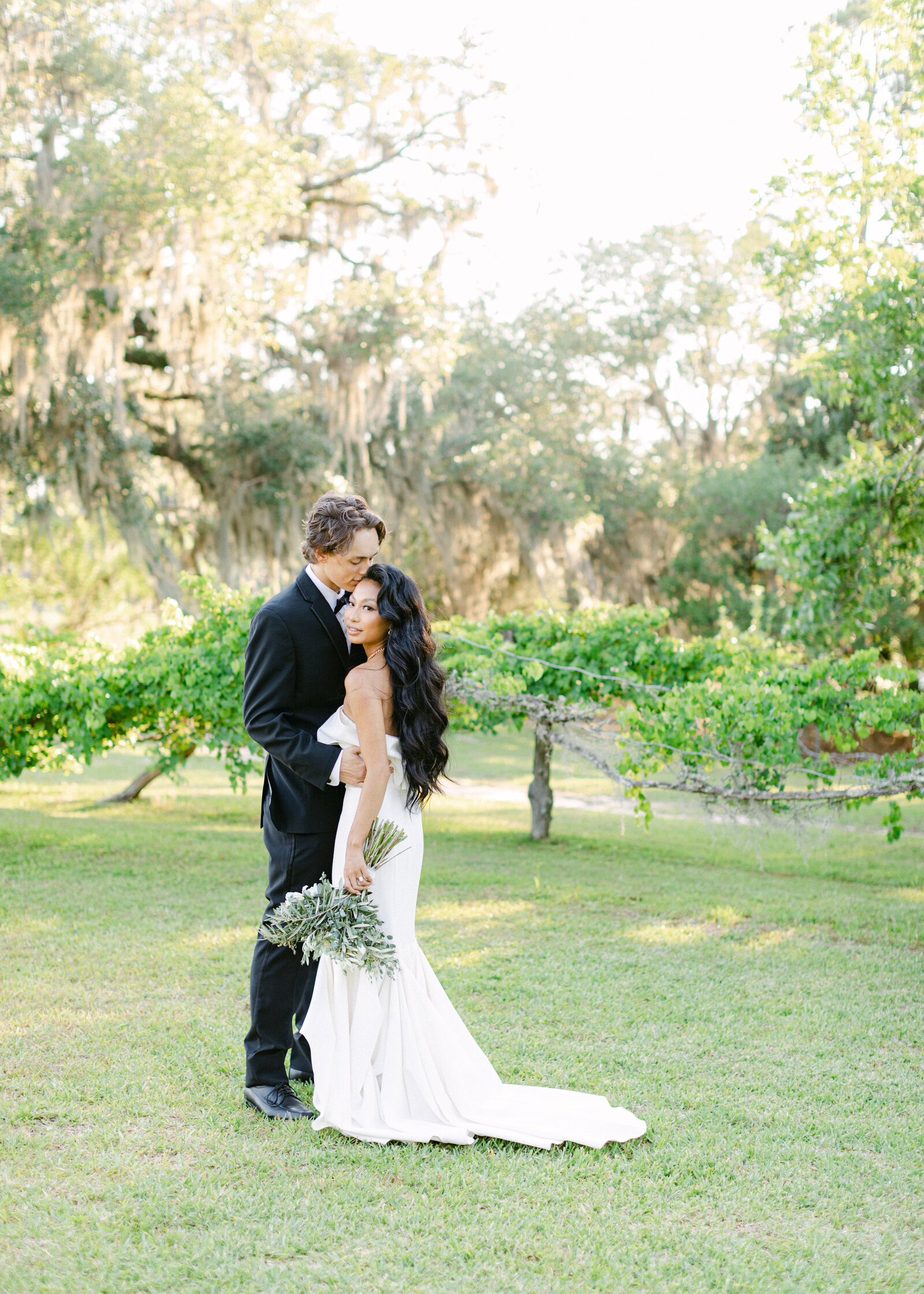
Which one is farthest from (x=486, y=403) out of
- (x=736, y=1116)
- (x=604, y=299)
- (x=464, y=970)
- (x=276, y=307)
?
(x=736, y=1116)

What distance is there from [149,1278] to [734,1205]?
62.8 inches

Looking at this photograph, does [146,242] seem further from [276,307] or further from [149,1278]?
[149,1278]

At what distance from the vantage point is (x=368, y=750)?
3.50m

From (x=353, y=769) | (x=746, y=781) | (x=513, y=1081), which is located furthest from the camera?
(x=746, y=781)

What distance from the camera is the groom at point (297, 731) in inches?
142

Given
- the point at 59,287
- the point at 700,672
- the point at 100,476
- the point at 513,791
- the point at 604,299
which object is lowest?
the point at 513,791

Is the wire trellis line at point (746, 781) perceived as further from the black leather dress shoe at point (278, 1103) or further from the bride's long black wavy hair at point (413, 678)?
the black leather dress shoe at point (278, 1103)

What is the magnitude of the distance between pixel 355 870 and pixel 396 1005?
46cm

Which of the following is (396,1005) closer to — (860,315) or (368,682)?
(368,682)

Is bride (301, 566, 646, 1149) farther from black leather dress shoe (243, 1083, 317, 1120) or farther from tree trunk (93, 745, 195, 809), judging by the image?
tree trunk (93, 745, 195, 809)

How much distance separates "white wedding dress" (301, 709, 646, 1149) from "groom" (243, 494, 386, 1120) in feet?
0.47

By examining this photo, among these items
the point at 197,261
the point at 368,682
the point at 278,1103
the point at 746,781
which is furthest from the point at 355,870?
the point at 197,261

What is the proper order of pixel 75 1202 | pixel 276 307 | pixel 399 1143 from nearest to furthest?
pixel 75 1202, pixel 399 1143, pixel 276 307

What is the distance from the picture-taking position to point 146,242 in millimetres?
13008
